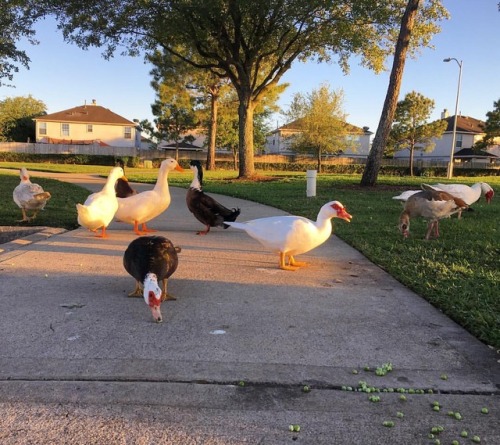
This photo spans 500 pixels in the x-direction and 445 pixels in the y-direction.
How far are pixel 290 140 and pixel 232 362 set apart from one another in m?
54.4

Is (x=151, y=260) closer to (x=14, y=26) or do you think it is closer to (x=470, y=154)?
(x=14, y=26)

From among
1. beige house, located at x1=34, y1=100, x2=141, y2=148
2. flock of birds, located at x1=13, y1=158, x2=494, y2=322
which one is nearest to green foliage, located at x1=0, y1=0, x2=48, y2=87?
flock of birds, located at x1=13, y1=158, x2=494, y2=322

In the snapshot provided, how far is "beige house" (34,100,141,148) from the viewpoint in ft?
200

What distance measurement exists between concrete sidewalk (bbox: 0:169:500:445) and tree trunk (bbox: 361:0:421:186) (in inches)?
478

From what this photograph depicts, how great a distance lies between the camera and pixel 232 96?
42.1 meters

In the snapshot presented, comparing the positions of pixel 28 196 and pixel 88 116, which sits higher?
pixel 88 116

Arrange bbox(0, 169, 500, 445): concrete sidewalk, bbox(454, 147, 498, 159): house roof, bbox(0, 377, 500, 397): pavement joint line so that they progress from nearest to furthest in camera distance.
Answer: bbox(0, 169, 500, 445): concrete sidewalk, bbox(0, 377, 500, 397): pavement joint line, bbox(454, 147, 498, 159): house roof

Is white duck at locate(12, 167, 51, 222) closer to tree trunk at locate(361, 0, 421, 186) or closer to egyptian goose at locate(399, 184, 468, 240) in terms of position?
egyptian goose at locate(399, 184, 468, 240)

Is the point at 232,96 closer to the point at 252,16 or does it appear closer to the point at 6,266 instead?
the point at 252,16

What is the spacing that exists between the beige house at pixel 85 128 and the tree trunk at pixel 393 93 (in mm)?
51428

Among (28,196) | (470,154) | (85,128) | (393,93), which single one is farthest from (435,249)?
(85,128)

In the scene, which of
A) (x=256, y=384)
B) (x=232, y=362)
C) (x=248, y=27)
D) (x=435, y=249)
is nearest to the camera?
(x=256, y=384)

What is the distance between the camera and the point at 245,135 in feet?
74.4

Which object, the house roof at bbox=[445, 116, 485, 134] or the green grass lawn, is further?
the house roof at bbox=[445, 116, 485, 134]
